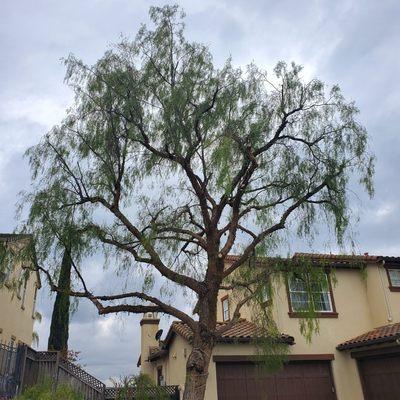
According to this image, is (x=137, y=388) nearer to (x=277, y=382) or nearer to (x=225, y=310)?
(x=277, y=382)

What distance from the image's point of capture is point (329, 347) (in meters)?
17.5

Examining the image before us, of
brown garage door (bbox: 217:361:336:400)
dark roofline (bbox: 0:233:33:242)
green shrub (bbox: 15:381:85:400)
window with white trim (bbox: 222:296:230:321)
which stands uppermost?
window with white trim (bbox: 222:296:230:321)

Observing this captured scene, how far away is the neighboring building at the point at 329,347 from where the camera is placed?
52.1 feet

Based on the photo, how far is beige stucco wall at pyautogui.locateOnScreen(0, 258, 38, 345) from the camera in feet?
63.9

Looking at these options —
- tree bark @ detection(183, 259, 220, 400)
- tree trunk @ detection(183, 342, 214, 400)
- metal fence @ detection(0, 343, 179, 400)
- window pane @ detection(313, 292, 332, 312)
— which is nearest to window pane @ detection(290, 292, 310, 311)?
window pane @ detection(313, 292, 332, 312)

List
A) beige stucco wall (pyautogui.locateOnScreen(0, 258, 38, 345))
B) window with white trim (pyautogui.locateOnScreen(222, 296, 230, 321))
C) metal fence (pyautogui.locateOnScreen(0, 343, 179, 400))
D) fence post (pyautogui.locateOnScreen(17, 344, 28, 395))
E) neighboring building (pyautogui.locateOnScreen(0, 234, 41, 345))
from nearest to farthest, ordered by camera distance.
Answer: neighboring building (pyautogui.locateOnScreen(0, 234, 41, 345)), metal fence (pyautogui.locateOnScreen(0, 343, 179, 400)), fence post (pyautogui.locateOnScreen(17, 344, 28, 395)), beige stucco wall (pyautogui.locateOnScreen(0, 258, 38, 345)), window with white trim (pyautogui.locateOnScreen(222, 296, 230, 321))

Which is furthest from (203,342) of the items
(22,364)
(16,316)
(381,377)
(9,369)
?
(16,316)

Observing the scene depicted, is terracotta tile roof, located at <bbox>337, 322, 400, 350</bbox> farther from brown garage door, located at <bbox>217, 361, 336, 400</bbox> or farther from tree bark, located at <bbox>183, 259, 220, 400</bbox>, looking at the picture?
tree bark, located at <bbox>183, 259, 220, 400</bbox>

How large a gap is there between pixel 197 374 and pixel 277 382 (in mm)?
7399

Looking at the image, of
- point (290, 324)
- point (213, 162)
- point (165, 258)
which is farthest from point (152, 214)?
point (290, 324)

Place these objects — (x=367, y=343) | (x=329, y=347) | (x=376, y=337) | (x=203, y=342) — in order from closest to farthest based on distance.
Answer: (x=203, y=342), (x=376, y=337), (x=367, y=343), (x=329, y=347)

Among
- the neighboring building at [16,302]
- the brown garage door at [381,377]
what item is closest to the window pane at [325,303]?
the brown garage door at [381,377]

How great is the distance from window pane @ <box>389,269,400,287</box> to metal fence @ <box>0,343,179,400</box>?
10062 millimetres

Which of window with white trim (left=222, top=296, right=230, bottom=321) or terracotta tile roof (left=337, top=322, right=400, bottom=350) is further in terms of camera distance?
window with white trim (left=222, top=296, right=230, bottom=321)
